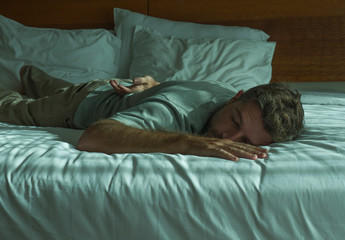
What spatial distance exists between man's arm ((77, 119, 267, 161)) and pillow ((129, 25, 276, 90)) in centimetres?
108

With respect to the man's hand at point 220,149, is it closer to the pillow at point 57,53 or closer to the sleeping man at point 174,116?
the sleeping man at point 174,116

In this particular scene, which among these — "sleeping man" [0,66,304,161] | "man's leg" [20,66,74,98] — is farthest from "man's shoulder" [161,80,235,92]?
"man's leg" [20,66,74,98]

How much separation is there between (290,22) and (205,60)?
2.40 ft

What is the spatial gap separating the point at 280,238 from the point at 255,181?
4.8 inches

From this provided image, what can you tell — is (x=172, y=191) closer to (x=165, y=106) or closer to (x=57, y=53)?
(x=165, y=106)

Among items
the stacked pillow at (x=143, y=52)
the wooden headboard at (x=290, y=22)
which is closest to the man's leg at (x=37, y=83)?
the stacked pillow at (x=143, y=52)

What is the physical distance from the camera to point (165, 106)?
3.65 ft

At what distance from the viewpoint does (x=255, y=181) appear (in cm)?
79

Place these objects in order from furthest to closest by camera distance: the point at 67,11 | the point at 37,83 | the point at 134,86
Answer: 1. the point at 67,11
2. the point at 37,83
3. the point at 134,86

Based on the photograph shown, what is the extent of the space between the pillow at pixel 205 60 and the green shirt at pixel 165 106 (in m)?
0.64

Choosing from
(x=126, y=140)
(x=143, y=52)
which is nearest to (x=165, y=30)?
(x=143, y=52)

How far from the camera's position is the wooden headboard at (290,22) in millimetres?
2373

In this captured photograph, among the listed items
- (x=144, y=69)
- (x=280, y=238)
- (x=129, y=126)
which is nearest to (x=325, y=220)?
(x=280, y=238)

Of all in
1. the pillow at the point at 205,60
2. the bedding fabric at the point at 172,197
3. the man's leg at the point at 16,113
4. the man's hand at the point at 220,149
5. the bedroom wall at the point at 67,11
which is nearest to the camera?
the bedding fabric at the point at 172,197
